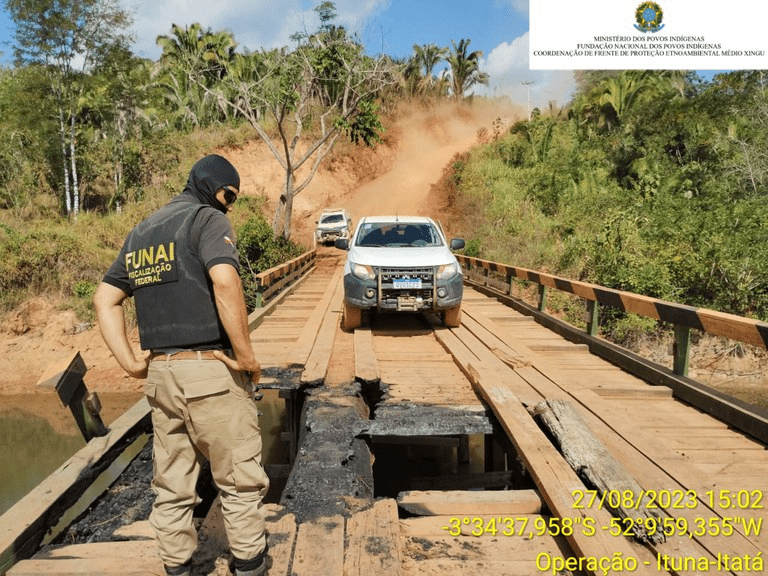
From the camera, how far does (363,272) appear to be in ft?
26.2

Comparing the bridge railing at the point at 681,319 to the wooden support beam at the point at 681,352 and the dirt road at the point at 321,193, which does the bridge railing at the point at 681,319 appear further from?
the dirt road at the point at 321,193

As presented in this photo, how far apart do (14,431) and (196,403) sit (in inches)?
600

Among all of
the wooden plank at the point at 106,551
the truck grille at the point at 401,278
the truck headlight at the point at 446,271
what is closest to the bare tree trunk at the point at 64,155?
the truck grille at the point at 401,278

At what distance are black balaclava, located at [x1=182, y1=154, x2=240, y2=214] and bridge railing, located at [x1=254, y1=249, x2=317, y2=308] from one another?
7.18m

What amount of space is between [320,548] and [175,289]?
147 cm

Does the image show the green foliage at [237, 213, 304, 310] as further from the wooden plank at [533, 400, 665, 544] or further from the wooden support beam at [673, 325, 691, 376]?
the wooden plank at [533, 400, 665, 544]

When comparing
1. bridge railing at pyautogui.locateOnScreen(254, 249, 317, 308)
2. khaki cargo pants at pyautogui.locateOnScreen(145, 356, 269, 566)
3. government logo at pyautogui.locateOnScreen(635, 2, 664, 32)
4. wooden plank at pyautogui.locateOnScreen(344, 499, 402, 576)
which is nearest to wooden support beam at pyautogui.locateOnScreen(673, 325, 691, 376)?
wooden plank at pyautogui.locateOnScreen(344, 499, 402, 576)

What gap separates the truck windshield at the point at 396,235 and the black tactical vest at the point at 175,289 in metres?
6.44

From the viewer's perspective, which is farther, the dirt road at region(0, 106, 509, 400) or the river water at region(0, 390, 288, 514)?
the dirt road at region(0, 106, 509, 400)

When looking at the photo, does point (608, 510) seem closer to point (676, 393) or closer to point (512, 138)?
point (676, 393)

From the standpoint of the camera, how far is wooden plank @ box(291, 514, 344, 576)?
2.65m

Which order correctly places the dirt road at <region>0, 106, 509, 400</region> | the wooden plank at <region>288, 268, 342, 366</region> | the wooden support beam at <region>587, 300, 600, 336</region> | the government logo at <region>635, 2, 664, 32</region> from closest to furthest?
the wooden plank at <region>288, 268, 342, 366</region>, the wooden support beam at <region>587, 300, 600, 336</region>, the government logo at <region>635, 2, 664, 32</region>, the dirt road at <region>0, 106, 509, 400</region>

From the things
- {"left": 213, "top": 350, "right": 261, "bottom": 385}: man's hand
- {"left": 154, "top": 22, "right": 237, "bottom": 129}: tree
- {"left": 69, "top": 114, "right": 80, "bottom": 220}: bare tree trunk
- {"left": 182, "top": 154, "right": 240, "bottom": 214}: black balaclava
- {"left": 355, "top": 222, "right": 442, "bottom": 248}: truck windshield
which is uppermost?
{"left": 154, "top": 22, "right": 237, "bottom": 129}: tree

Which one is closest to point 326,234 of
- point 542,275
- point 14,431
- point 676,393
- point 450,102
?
point 14,431
